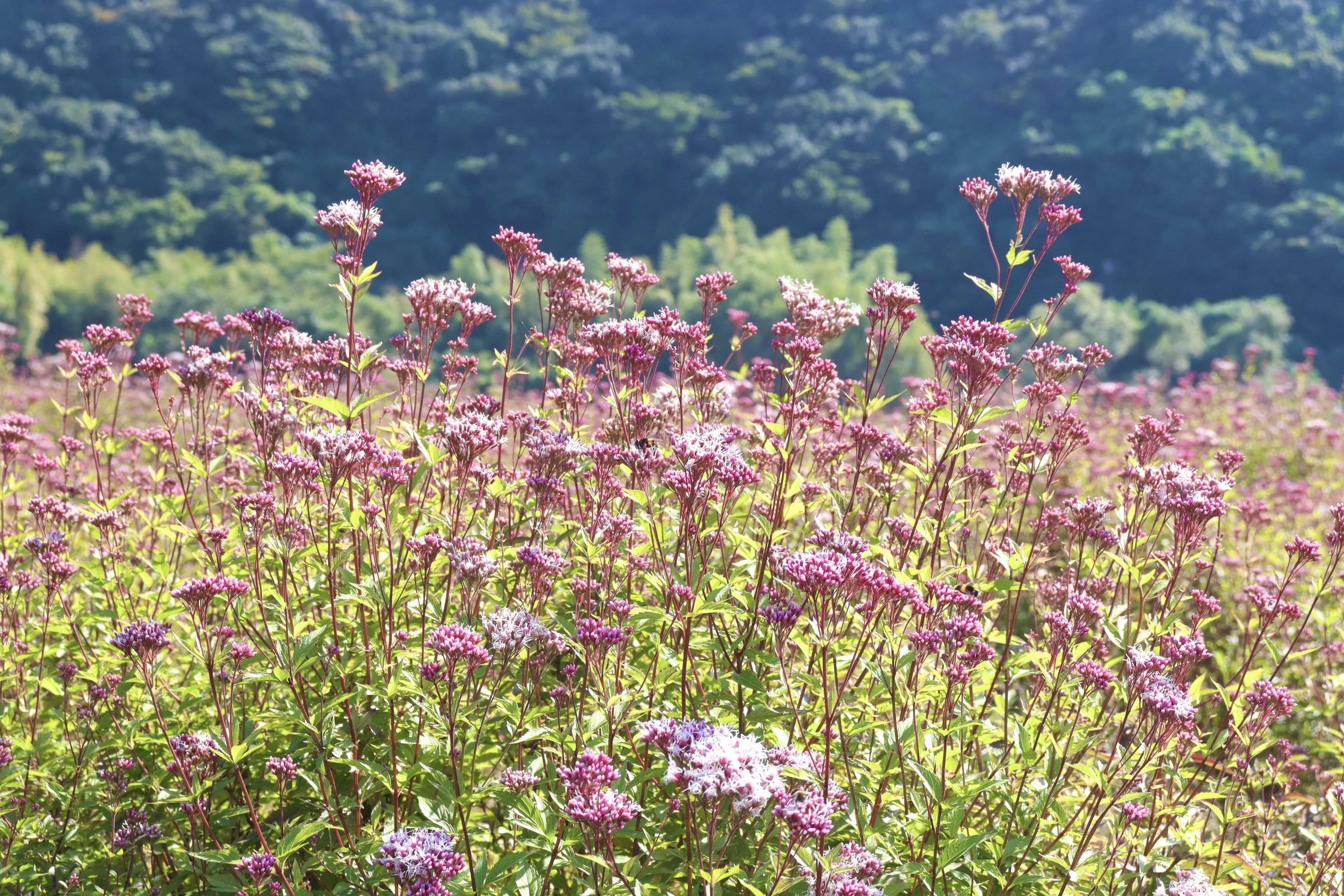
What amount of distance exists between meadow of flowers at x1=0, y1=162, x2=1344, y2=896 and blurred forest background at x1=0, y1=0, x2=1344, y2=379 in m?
49.8

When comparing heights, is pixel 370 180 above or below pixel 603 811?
above

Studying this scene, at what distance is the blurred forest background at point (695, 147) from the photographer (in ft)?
233

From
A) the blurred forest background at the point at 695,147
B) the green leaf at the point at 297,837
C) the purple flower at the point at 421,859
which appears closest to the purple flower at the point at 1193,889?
the purple flower at the point at 421,859

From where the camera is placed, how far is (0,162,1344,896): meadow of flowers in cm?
320

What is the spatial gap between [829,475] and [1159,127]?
91.5 m

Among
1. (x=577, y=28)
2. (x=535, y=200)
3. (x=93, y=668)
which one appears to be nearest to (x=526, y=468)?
(x=93, y=668)

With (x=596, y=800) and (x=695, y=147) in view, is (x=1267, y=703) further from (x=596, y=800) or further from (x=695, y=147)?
(x=695, y=147)

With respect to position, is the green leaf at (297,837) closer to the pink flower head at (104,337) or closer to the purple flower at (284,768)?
the purple flower at (284,768)

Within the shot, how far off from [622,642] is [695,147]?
308 feet

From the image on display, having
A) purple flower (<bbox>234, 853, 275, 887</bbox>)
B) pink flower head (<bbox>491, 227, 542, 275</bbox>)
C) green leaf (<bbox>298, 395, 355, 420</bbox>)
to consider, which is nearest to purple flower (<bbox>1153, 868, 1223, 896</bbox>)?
purple flower (<bbox>234, 853, 275, 887</bbox>)

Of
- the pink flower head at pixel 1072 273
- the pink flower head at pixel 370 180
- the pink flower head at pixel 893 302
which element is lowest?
the pink flower head at pixel 893 302

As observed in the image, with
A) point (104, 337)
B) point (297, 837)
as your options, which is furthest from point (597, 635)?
point (104, 337)

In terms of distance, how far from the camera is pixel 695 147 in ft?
299

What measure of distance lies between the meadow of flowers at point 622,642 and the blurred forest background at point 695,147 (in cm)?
4979
